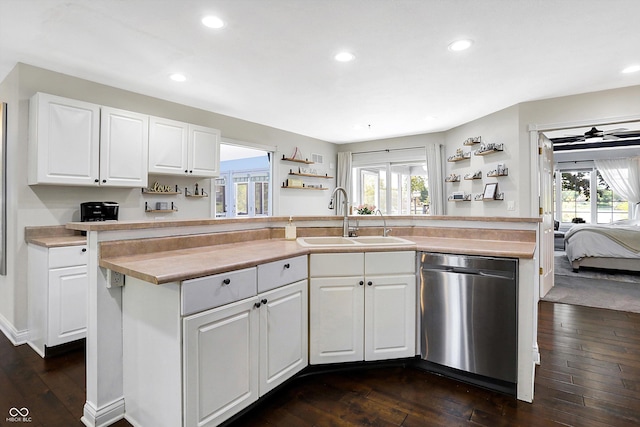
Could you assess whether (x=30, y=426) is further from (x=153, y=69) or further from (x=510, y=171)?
(x=510, y=171)

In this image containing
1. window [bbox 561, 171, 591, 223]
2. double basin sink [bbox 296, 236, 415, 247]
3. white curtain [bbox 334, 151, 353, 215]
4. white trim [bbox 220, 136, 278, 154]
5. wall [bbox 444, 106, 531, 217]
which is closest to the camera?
double basin sink [bbox 296, 236, 415, 247]

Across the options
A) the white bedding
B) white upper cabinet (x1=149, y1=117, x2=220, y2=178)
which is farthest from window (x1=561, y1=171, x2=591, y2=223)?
white upper cabinet (x1=149, y1=117, x2=220, y2=178)

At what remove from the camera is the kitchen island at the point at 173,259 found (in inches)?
66.6

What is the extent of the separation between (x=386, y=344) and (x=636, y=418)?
4.58 feet

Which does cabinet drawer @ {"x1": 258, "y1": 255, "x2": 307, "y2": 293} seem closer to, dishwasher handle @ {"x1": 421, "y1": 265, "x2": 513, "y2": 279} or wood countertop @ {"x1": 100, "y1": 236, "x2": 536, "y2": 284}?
wood countertop @ {"x1": 100, "y1": 236, "x2": 536, "y2": 284}

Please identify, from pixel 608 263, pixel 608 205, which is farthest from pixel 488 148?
pixel 608 205

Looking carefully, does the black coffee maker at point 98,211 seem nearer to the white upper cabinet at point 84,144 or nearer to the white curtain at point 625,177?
the white upper cabinet at point 84,144

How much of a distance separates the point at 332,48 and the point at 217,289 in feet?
6.92

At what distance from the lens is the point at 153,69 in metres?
3.05

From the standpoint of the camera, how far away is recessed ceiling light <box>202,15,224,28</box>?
2215mm

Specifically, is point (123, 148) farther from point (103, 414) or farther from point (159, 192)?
point (103, 414)

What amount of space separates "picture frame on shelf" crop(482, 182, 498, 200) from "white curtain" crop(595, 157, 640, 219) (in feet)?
19.6

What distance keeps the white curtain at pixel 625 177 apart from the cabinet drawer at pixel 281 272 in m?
9.49

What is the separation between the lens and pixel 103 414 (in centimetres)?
176
